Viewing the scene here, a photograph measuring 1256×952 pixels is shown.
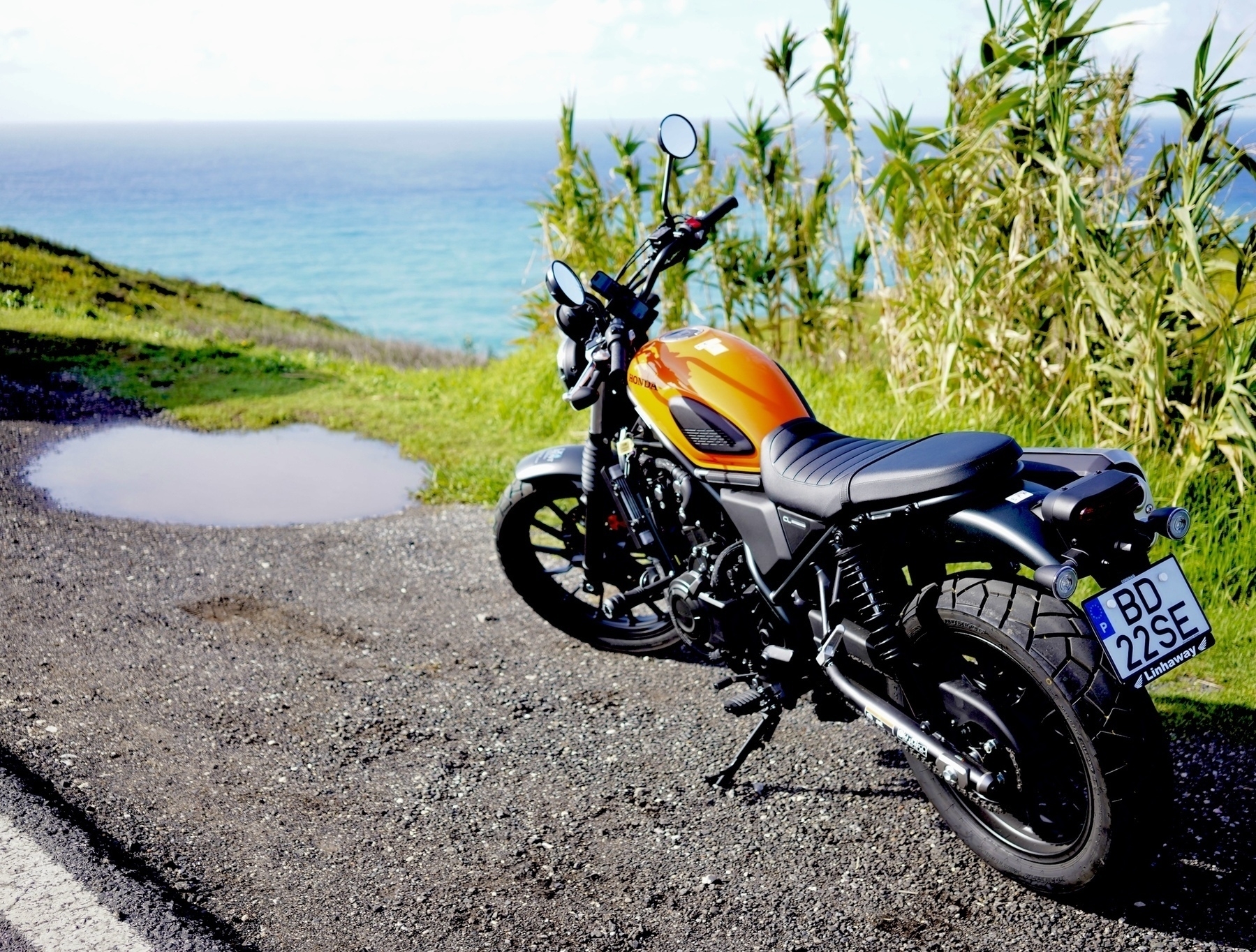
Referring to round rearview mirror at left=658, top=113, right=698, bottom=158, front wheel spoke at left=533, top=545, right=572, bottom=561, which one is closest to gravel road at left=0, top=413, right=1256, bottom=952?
front wheel spoke at left=533, top=545, right=572, bottom=561

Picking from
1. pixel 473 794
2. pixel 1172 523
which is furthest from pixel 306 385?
pixel 1172 523

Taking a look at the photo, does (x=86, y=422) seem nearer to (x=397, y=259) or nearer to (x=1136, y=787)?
(x=1136, y=787)

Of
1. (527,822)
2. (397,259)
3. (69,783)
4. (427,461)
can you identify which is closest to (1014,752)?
(527,822)

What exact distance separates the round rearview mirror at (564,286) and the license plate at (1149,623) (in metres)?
1.91

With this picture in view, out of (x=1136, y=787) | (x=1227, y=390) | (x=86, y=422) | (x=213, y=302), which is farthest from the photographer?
(x=213, y=302)

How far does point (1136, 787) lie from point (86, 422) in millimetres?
7188

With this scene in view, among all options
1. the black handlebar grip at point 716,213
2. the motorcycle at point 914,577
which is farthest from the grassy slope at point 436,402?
the black handlebar grip at point 716,213

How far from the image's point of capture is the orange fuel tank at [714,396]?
3.28 metres

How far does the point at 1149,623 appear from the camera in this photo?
258 centimetres

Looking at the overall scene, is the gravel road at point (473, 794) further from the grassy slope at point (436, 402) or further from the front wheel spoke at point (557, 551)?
the grassy slope at point (436, 402)

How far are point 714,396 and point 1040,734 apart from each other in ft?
4.31

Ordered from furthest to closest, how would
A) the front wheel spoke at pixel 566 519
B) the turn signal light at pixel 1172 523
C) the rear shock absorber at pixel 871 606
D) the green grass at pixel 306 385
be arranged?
1. the green grass at pixel 306 385
2. the front wheel spoke at pixel 566 519
3. the rear shock absorber at pixel 871 606
4. the turn signal light at pixel 1172 523

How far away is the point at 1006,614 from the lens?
106 inches

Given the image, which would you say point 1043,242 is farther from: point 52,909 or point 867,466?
point 52,909
